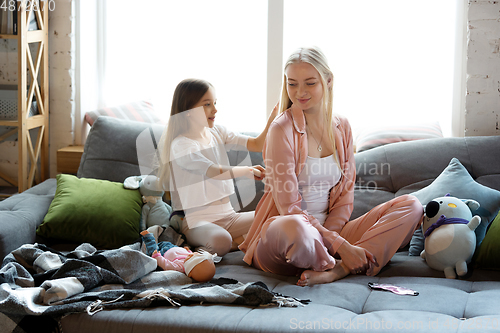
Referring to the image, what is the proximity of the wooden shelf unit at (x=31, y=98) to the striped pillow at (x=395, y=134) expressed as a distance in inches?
70.9

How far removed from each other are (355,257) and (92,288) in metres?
0.90

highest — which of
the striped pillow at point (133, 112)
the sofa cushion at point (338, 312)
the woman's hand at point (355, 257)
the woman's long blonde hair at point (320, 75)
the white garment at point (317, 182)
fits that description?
the woman's long blonde hair at point (320, 75)

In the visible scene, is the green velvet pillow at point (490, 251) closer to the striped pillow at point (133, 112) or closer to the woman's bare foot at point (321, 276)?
the woman's bare foot at point (321, 276)

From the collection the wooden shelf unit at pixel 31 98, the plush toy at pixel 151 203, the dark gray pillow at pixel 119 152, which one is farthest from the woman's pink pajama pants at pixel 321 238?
the wooden shelf unit at pixel 31 98

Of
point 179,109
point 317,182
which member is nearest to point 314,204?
point 317,182

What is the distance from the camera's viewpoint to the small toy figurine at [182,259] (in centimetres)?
159

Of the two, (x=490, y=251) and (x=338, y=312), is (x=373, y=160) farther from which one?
(x=338, y=312)

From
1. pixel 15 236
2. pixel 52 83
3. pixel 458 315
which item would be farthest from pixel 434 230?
pixel 52 83

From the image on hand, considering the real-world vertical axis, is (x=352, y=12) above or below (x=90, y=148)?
above

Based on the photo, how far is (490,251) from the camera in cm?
166

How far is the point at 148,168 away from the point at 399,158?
120cm

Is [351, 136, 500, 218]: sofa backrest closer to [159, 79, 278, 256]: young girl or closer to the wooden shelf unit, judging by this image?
[159, 79, 278, 256]: young girl

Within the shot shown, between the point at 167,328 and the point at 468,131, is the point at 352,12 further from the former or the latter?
the point at 167,328

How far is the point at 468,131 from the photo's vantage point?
8.06ft
